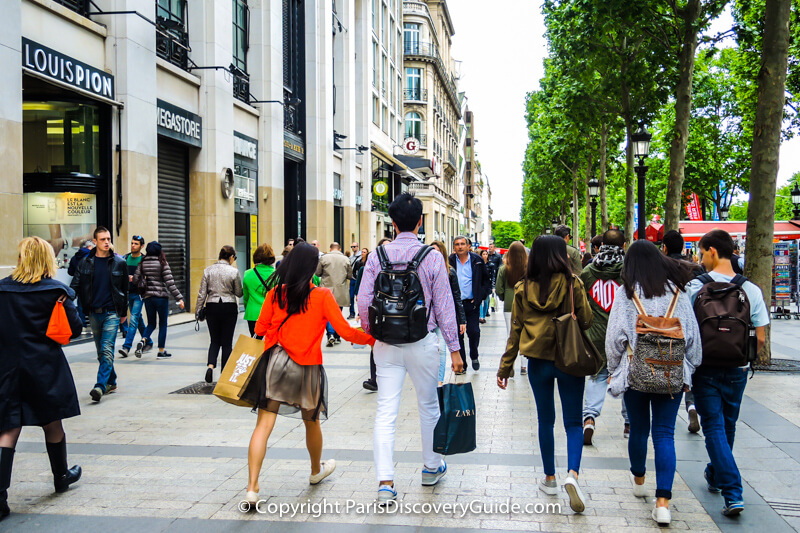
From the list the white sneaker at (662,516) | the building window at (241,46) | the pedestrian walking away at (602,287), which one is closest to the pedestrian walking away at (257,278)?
the pedestrian walking away at (602,287)

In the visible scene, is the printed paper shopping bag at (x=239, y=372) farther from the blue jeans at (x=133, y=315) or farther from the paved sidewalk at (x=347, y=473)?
the blue jeans at (x=133, y=315)

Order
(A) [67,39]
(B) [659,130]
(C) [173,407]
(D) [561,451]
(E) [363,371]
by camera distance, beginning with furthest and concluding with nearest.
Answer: (B) [659,130] → (A) [67,39] → (E) [363,371] → (C) [173,407] → (D) [561,451]

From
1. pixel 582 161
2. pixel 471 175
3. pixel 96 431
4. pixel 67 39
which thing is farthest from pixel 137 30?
pixel 471 175

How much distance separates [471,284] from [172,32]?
36.8ft

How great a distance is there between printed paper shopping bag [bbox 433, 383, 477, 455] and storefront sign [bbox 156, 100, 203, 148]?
13.2 m

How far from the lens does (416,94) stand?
6106cm

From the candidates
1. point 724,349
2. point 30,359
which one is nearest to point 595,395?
point 724,349

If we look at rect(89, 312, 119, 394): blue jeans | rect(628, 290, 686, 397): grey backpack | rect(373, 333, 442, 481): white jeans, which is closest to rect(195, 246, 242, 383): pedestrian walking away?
rect(89, 312, 119, 394): blue jeans

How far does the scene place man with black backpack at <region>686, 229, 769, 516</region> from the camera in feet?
15.3

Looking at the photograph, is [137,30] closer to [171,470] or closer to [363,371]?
[363,371]

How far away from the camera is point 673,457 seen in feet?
14.9

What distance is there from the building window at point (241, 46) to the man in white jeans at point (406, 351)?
1756 cm

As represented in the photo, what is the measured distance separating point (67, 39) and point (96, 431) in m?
8.79

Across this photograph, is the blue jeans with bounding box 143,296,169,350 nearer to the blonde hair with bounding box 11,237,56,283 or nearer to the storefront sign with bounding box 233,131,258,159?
the blonde hair with bounding box 11,237,56,283
